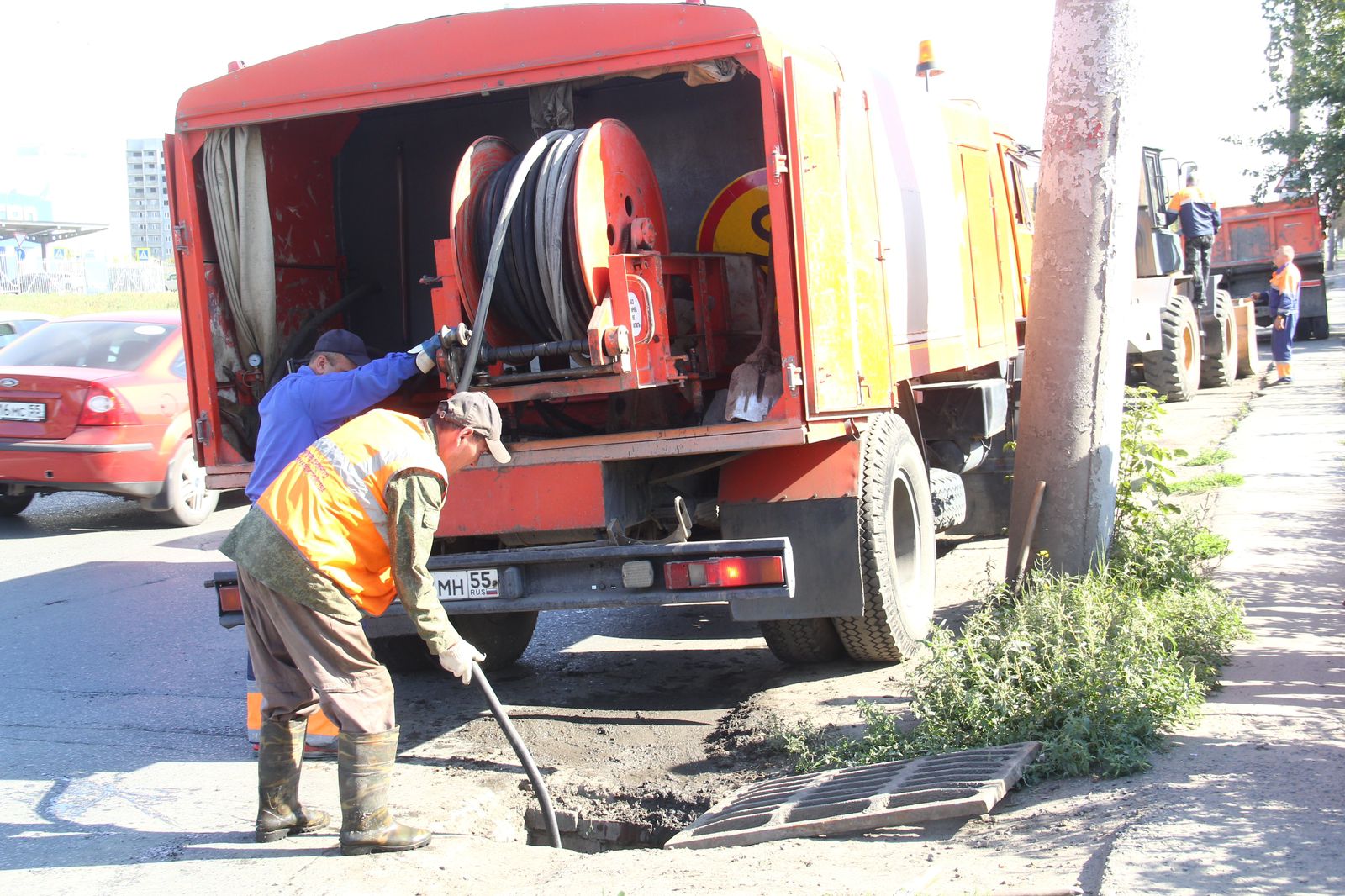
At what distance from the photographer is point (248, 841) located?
154 inches

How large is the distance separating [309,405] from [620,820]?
78.0 inches

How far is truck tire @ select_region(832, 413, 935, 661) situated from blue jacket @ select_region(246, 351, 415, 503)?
6.34 feet

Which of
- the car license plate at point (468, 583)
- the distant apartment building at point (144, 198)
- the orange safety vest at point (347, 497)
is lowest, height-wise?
the car license plate at point (468, 583)

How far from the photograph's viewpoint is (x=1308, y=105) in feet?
74.8

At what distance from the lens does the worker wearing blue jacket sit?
4.77 meters

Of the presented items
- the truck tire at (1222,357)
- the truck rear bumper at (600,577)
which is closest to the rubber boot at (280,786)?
the truck rear bumper at (600,577)

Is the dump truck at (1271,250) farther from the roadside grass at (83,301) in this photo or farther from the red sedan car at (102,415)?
the roadside grass at (83,301)

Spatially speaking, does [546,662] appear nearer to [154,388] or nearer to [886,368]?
[886,368]

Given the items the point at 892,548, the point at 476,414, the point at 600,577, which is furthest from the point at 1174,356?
the point at 476,414

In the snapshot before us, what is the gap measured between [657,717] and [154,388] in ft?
19.6

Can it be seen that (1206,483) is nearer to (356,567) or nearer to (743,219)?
(743,219)

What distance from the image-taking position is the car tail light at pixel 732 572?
14.7 ft

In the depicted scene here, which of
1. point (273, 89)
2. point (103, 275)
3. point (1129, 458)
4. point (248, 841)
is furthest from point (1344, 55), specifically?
point (103, 275)

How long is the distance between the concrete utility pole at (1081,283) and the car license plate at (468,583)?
2.47m
